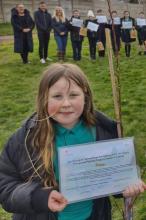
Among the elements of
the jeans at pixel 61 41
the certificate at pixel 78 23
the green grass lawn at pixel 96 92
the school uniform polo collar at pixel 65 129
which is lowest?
the green grass lawn at pixel 96 92

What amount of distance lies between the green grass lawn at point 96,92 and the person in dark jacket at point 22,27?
52 centimetres

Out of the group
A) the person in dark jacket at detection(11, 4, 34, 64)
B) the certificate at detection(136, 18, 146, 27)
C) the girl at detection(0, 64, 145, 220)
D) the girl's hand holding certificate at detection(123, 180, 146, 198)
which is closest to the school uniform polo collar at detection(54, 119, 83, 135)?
the girl at detection(0, 64, 145, 220)

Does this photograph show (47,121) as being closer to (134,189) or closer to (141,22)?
(134,189)

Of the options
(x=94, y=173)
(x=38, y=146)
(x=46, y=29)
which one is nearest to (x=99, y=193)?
(x=94, y=173)

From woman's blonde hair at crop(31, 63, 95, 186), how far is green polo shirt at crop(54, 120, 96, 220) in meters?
0.04

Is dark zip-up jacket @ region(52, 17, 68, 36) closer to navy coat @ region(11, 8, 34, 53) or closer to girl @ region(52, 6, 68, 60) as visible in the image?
girl @ region(52, 6, 68, 60)

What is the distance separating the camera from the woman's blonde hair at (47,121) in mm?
2098

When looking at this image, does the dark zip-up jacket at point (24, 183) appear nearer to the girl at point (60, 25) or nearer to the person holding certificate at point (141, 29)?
the girl at point (60, 25)

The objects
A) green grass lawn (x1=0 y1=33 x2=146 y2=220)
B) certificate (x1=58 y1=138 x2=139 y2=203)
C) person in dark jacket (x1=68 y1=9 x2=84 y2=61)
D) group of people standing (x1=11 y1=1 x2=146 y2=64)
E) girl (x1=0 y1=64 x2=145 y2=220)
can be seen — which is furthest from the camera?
person in dark jacket (x1=68 y1=9 x2=84 y2=61)

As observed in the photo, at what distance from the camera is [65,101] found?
2.07 m

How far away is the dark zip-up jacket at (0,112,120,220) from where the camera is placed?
2.01 m

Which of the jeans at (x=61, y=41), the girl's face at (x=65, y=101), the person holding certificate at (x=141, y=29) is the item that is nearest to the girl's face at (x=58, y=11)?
the jeans at (x=61, y=41)

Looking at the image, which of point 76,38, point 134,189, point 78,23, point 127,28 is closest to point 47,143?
point 134,189

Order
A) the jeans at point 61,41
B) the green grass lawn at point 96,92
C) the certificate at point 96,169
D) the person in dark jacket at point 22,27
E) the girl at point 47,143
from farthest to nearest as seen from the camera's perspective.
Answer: the jeans at point 61,41 < the person in dark jacket at point 22,27 < the green grass lawn at point 96,92 < the girl at point 47,143 < the certificate at point 96,169
